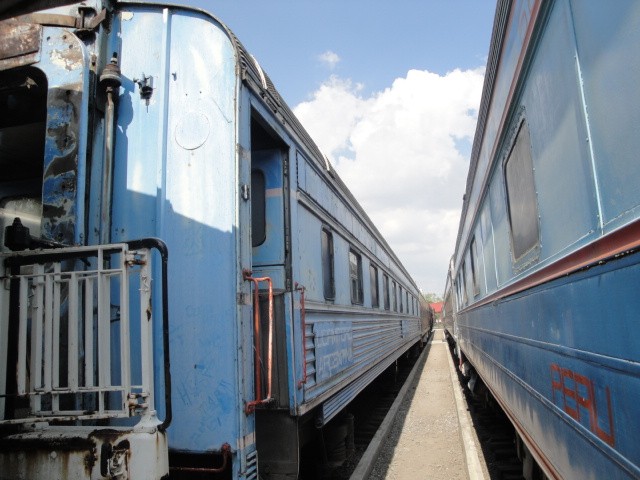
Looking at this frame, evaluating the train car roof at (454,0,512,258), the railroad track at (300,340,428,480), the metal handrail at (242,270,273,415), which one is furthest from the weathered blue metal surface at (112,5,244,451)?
the railroad track at (300,340,428,480)

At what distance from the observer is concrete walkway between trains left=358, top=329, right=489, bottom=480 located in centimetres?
527

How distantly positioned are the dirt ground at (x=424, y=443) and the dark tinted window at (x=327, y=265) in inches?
81.5

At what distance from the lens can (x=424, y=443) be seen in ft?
21.1

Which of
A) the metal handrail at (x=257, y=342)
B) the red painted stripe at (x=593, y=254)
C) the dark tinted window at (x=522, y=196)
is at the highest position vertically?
the dark tinted window at (x=522, y=196)

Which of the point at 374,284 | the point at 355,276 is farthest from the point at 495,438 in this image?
the point at 355,276

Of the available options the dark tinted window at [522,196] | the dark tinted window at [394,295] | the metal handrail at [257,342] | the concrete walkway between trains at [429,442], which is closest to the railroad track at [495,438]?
the concrete walkway between trains at [429,442]

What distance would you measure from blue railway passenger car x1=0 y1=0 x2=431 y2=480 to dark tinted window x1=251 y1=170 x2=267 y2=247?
42 centimetres

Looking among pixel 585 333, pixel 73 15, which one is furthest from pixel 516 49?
pixel 73 15

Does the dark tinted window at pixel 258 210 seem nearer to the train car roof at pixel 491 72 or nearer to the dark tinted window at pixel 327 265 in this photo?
the dark tinted window at pixel 327 265

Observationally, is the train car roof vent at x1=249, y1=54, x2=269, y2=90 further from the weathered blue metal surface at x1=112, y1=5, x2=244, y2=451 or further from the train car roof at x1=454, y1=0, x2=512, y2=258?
the train car roof at x1=454, y1=0, x2=512, y2=258

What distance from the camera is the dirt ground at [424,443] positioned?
533cm

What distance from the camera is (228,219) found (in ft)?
9.25

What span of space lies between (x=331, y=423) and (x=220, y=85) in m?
3.74

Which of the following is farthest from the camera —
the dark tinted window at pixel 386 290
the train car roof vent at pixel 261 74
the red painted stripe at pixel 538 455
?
the dark tinted window at pixel 386 290
